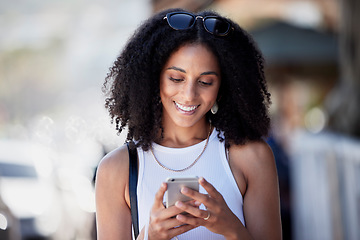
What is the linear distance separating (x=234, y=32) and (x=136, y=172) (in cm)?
68

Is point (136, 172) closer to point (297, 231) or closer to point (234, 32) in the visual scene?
point (234, 32)

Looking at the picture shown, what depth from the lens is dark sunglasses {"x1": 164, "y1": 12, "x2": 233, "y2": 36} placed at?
2127 mm

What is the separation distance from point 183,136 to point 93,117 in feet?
9.84

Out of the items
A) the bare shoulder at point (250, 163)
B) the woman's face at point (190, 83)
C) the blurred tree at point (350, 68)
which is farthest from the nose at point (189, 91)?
the blurred tree at point (350, 68)

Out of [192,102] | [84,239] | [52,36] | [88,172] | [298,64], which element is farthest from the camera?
[52,36]

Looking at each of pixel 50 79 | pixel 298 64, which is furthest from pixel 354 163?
pixel 50 79

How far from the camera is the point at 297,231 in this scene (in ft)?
22.3

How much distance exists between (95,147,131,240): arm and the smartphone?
40cm

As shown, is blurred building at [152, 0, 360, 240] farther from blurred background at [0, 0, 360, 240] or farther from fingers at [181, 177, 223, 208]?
fingers at [181, 177, 223, 208]

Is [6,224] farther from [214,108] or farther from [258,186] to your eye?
[258,186]

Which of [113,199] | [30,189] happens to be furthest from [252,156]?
[30,189]

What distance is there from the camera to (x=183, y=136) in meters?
2.26

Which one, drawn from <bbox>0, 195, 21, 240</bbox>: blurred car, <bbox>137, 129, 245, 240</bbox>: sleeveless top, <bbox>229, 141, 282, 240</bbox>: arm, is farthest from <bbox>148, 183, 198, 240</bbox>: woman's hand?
<bbox>0, 195, 21, 240</bbox>: blurred car

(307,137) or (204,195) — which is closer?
(204,195)
